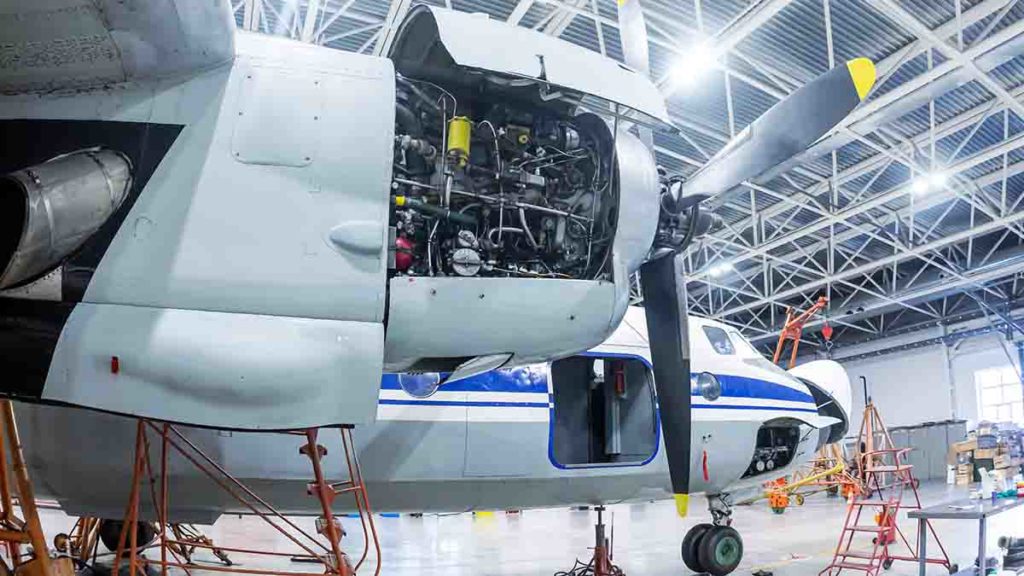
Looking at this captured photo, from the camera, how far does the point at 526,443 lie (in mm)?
7293

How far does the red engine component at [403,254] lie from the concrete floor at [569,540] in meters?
7.11

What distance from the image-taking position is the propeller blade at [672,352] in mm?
5625

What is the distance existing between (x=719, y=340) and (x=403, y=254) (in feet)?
21.1

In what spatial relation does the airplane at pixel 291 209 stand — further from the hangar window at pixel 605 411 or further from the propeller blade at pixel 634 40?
the hangar window at pixel 605 411

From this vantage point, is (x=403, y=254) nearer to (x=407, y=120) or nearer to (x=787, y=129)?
(x=407, y=120)

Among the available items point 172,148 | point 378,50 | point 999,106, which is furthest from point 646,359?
point 999,106

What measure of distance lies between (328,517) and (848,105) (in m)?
4.62

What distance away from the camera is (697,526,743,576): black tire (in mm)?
8953

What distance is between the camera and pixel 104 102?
360 centimetres

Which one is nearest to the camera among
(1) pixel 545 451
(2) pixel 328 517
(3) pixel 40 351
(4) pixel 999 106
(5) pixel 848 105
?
(3) pixel 40 351

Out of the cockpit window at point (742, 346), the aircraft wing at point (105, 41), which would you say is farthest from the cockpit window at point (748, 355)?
the aircraft wing at point (105, 41)

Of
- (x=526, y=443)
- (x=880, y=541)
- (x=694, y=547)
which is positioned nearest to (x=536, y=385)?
(x=526, y=443)

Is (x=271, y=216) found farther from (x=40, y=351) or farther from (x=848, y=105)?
(x=848, y=105)

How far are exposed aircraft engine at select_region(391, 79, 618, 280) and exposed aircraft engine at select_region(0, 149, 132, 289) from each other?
1.41 metres
